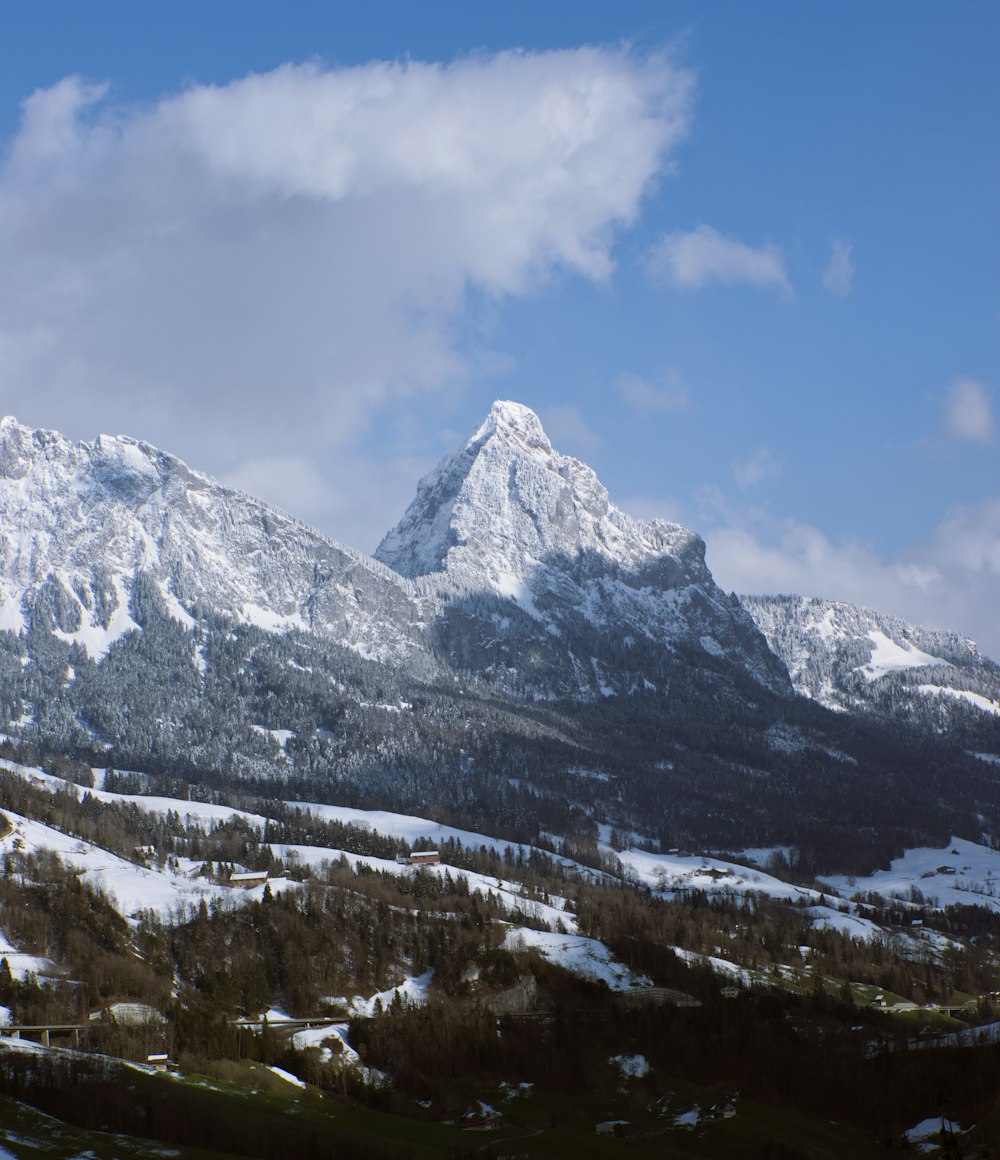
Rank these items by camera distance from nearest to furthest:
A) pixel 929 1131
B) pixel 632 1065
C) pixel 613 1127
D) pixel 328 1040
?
pixel 929 1131
pixel 613 1127
pixel 632 1065
pixel 328 1040

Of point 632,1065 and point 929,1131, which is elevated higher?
point 632,1065

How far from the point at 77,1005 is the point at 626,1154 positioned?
90888mm

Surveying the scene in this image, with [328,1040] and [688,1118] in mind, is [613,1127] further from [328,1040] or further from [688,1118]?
[328,1040]

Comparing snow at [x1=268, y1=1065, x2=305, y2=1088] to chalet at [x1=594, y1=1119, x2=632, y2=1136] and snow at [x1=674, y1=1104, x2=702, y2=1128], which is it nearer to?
chalet at [x1=594, y1=1119, x2=632, y2=1136]

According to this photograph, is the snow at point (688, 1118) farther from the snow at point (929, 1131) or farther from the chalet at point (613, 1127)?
the snow at point (929, 1131)

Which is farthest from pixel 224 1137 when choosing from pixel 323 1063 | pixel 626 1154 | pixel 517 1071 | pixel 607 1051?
A: pixel 607 1051

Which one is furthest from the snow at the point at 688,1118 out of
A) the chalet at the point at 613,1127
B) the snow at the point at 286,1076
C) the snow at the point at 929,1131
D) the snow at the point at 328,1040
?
the snow at the point at 286,1076

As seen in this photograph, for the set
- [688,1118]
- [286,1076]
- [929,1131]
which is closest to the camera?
[929,1131]

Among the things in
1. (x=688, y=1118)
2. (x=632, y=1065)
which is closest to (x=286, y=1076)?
(x=632, y=1065)

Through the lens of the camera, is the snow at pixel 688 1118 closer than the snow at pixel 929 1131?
No

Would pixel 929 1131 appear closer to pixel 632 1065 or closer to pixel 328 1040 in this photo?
pixel 632 1065

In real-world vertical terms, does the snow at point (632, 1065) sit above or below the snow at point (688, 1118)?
above

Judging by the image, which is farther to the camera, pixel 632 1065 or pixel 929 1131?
pixel 632 1065

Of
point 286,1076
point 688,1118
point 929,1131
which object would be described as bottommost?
point 688,1118
